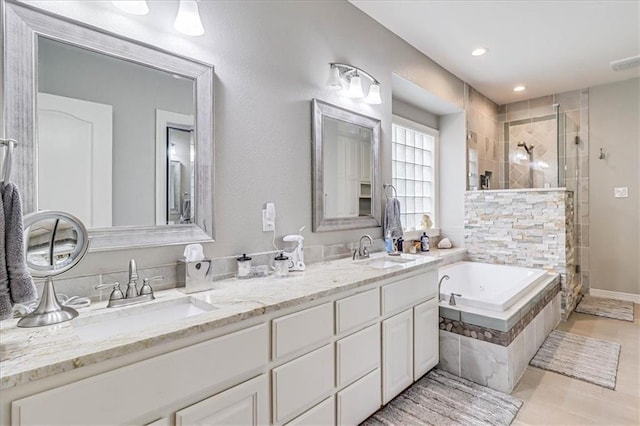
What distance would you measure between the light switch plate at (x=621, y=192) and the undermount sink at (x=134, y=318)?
16.6ft

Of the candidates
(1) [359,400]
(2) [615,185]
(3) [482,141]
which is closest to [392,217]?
(1) [359,400]

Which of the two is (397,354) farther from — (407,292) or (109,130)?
(109,130)

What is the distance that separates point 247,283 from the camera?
168cm

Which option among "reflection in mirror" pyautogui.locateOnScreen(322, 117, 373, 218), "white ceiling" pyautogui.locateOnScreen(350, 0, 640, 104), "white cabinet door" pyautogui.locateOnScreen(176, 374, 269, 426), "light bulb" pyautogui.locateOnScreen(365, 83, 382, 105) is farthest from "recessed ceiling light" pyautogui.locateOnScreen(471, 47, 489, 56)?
"white cabinet door" pyautogui.locateOnScreen(176, 374, 269, 426)

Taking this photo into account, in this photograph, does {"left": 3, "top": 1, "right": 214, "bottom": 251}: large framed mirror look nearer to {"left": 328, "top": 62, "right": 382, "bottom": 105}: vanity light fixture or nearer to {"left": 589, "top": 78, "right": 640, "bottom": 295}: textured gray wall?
{"left": 328, "top": 62, "right": 382, "bottom": 105}: vanity light fixture

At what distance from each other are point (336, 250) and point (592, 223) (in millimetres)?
3946

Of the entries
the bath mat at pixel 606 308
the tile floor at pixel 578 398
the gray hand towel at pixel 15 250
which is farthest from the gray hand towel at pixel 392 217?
the bath mat at pixel 606 308

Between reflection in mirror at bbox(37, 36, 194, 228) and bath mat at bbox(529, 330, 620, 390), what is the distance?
9.19 ft

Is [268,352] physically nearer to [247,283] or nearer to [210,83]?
[247,283]

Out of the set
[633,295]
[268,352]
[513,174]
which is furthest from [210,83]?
[633,295]

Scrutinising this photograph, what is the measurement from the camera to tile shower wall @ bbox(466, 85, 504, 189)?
4219 mm

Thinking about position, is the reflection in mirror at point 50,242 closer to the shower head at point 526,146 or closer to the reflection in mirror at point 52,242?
the reflection in mirror at point 52,242

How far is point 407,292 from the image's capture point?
2.06 m

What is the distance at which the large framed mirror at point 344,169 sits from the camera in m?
2.29
